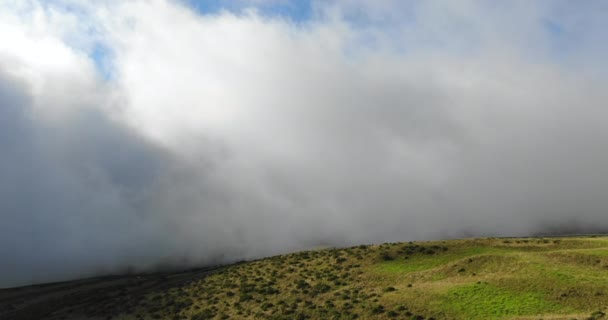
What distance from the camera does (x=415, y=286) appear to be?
230 feet

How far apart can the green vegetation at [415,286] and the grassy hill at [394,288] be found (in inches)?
6.7

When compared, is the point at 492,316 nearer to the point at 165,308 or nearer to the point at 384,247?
the point at 384,247

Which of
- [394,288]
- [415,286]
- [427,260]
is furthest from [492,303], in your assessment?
[427,260]

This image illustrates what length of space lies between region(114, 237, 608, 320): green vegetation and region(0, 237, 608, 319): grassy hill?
170 mm

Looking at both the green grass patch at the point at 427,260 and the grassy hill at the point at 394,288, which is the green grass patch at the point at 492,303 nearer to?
the grassy hill at the point at 394,288

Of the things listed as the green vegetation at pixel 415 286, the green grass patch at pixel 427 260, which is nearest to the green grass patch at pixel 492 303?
the green vegetation at pixel 415 286

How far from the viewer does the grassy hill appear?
5825 cm

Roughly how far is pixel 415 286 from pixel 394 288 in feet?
11.4

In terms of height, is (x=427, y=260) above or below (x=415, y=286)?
above

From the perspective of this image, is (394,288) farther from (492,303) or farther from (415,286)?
(492,303)

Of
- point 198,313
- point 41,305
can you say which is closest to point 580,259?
point 198,313

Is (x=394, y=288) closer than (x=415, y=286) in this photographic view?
No

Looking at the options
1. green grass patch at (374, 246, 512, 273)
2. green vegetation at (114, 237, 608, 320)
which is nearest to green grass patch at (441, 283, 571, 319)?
green vegetation at (114, 237, 608, 320)

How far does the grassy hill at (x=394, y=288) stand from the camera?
191 feet
